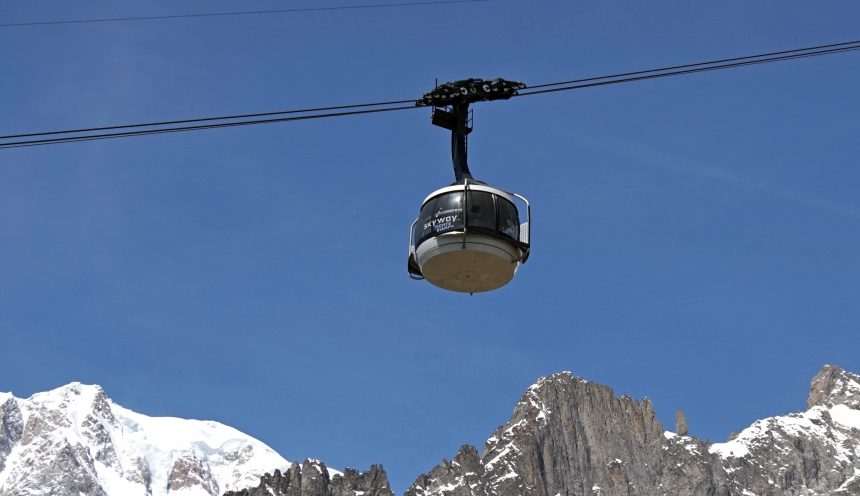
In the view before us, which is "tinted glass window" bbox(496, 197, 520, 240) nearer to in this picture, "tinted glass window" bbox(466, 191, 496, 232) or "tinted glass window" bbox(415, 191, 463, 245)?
"tinted glass window" bbox(466, 191, 496, 232)

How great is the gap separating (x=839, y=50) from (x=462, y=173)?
20.5 ft

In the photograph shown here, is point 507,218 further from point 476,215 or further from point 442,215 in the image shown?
point 442,215

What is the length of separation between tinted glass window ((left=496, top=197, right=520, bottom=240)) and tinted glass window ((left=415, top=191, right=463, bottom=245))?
1.83 ft

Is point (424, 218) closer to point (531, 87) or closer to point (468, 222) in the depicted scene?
point (468, 222)

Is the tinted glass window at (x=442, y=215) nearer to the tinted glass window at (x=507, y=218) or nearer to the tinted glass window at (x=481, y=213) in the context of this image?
the tinted glass window at (x=481, y=213)

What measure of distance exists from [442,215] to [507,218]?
0.90m

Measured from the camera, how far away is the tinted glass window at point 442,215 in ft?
70.6

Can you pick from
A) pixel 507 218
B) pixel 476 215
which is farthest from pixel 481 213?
pixel 507 218

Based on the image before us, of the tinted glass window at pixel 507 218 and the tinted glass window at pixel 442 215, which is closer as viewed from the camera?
the tinted glass window at pixel 442 215

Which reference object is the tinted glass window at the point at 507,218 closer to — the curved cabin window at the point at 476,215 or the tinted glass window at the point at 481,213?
the curved cabin window at the point at 476,215

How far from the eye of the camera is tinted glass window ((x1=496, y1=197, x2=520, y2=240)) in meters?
21.6

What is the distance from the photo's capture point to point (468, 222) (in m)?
21.5

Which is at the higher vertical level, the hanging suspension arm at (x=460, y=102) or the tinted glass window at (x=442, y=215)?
the hanging suspension arm at (x=460, y=102)

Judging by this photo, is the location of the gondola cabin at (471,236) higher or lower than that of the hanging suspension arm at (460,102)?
lower
